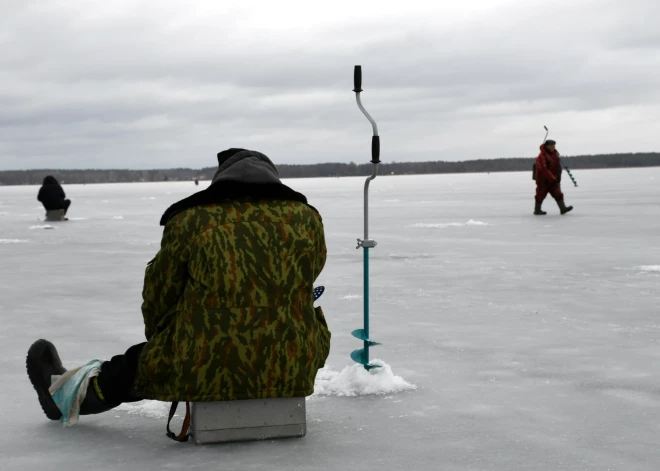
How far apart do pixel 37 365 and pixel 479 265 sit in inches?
292

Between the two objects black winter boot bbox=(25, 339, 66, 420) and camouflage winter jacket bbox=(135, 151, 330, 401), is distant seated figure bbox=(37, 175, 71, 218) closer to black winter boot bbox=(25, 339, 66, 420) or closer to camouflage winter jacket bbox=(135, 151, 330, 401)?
black winter boot bbox=(25, 339, 66, 420)

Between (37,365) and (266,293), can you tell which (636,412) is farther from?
(37,365)

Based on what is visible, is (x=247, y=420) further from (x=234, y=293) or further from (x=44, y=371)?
(x=44, y=371)

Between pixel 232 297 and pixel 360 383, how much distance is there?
4.71ft

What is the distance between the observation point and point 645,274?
383 inches

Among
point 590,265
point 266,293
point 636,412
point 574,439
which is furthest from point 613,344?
point 590,265

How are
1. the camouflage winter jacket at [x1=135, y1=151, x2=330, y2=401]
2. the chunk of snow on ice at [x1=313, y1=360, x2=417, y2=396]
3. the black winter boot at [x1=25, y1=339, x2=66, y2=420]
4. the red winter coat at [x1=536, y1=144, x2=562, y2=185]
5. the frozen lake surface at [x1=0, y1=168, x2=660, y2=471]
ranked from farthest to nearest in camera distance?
the red winter coat at [x1=536, y1=144, x2=562, y2=185], the chunk of snow on ice at [x1=313, y1=360, x2=417, y2=396], the black winter boot at [x1=25, y1=339, x2=66, y2=420], the frozen lake surface at [x1=0, y1=168, x2=660, y2=471], the camouflage winter jacket at [x1=135, y1=151, x2=330, y2=401]

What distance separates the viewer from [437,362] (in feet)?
18.4

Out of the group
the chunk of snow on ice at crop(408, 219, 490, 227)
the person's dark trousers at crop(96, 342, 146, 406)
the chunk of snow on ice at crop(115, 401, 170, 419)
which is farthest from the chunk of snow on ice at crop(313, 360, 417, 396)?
the chunk of snow on ice at crop(408, 219, 490, 227)

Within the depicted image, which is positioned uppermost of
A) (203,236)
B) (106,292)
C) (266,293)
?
(203,236)

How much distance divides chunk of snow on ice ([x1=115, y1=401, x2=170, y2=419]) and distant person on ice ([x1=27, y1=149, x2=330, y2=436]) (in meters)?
0.60

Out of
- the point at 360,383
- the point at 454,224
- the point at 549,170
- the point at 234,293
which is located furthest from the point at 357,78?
the point at 549,170

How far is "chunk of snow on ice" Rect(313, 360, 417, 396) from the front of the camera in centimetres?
483

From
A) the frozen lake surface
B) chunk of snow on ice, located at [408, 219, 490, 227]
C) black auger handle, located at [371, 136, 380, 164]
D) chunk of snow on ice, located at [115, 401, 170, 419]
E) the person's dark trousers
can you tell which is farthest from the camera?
chunk of snow on ice, located at [408, 219, 490, 227]
